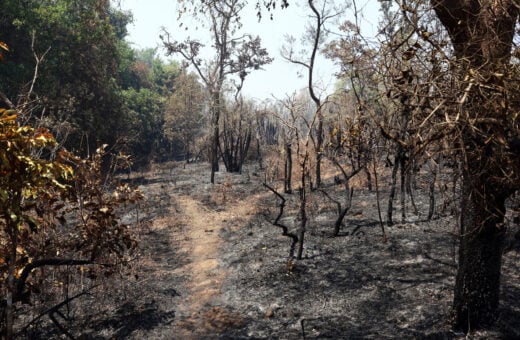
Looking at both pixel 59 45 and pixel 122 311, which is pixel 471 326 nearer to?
pixel 122 311

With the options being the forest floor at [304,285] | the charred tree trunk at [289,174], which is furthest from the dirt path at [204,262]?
the charred tree trunk at [289,174]

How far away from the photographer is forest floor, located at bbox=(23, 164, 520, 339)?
271 inches

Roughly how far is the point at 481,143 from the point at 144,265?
9.19 m

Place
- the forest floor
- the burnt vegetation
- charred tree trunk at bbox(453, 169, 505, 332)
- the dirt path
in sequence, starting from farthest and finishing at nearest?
1. the dirt path
2. the forest floor
3. charred tree trunk at bbox(453, 169, 505, 332)
4. the burnt vegetation

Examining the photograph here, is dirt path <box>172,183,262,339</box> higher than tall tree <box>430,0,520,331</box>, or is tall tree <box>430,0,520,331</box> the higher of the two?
tall tree <box>430,0,520,331</box>

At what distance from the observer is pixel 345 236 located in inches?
447

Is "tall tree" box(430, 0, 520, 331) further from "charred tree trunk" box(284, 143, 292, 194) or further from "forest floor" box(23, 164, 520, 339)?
"charred tree trunk" box(284, 143, 292, 194)

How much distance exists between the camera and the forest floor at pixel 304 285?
271 inches

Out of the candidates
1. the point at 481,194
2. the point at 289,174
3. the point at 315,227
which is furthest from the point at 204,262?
the point at 289,174

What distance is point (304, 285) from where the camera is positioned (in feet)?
28.5

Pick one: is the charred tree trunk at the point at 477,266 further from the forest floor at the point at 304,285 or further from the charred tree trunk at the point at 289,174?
the charred tree trunk at the point at 289,174

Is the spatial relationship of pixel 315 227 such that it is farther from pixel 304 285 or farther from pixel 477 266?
pixel 477 266

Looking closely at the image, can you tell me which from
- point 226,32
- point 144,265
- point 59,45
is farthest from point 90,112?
point 144,265

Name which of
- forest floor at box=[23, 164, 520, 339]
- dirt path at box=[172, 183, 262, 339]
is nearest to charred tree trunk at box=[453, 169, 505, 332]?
forest floor at box=[23, 164, 520, 339]
